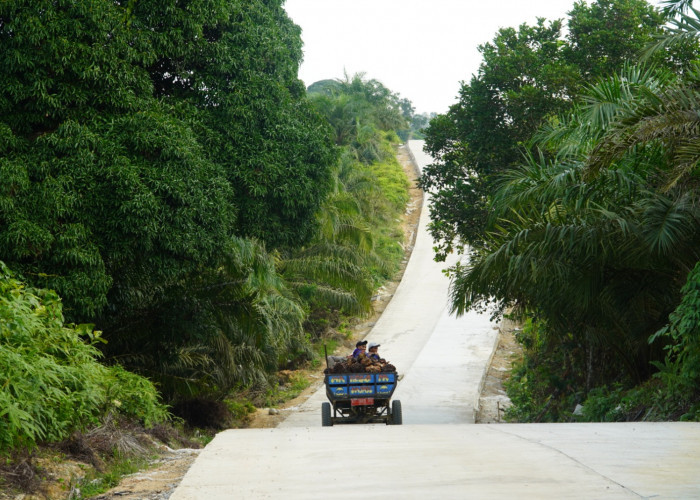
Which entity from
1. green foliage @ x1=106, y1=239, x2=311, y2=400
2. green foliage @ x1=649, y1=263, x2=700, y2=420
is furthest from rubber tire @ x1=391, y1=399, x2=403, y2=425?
green foliage @ x1=649, y1=263, x2=700, y2=420

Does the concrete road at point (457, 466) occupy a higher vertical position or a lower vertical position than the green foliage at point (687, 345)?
lower

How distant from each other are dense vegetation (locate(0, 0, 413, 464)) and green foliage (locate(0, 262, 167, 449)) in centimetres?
4

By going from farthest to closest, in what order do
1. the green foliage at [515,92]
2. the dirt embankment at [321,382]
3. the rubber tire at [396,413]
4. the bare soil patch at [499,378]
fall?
the bare soil patch at [499,378]
the green foliage at [515,92]
the rubber tire at [396,413]
the dirt embankment at [321,382]

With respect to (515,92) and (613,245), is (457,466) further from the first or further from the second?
(515,92)

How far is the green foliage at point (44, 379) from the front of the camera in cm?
587

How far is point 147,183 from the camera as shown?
11.2m

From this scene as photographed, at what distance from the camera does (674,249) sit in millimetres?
10117

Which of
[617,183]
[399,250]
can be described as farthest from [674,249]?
[399,250]

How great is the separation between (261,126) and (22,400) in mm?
8607

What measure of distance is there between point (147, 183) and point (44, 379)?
16.8ft

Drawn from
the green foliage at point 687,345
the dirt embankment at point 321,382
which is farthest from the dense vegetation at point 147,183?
the green foliage at point 687,345

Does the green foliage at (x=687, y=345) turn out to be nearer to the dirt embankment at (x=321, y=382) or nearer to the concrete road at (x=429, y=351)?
the concrete road at (x=429, y=351)

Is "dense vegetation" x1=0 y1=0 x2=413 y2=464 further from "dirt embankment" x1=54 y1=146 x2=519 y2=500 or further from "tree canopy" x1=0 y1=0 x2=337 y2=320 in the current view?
"dirt embankment" x1=54 y1=146 x2=519 y2=500

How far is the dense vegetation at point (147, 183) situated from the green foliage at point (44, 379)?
1.6 inches
